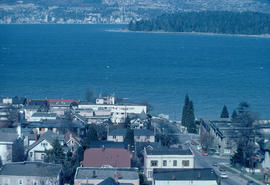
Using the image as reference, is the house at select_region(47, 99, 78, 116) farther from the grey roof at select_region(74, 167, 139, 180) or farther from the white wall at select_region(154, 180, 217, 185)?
the white wall at select_region(154, 180, 217, 185)

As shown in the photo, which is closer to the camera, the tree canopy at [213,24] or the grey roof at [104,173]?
the grey roof at [104,173]

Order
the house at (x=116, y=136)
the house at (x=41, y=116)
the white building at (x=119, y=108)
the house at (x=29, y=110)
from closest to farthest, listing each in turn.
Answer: the house at (x=116, y=136) → the house at (x=41, y=116) → the house at (x=29, y=110) → the white building at (x=119, y=108)

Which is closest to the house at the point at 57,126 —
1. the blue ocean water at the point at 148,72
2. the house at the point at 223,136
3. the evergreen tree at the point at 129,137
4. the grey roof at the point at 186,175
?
the evergreen tree at the point at 129,137

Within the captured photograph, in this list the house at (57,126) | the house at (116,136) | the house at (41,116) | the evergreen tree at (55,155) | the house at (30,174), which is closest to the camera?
the house at (30,174)

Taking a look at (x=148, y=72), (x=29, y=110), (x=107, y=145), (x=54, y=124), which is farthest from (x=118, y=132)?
(x=148, y=72)

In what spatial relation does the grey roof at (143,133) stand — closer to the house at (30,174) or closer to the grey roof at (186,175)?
the grey roof at (186,175)

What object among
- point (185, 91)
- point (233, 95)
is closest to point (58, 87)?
point (185, 91)

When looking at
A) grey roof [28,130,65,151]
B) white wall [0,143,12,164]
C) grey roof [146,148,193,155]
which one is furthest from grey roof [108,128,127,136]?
white wall [0,143,12,164]
